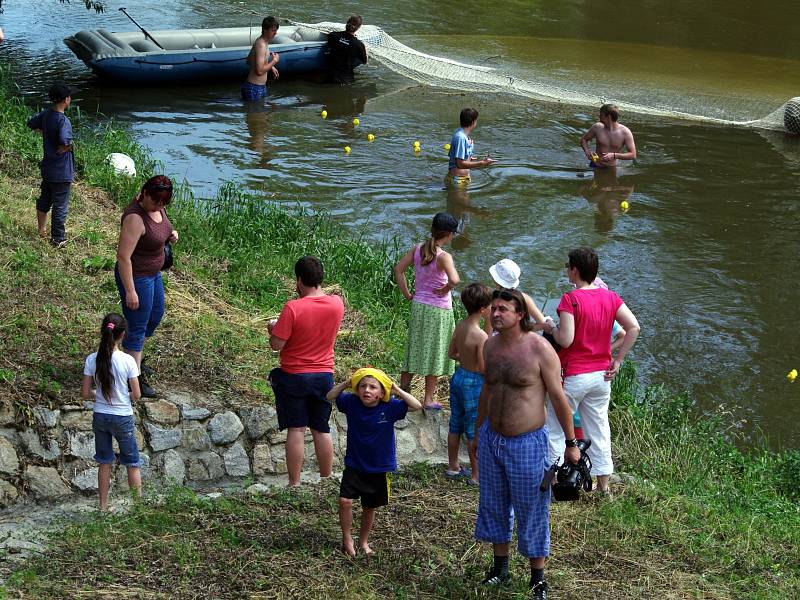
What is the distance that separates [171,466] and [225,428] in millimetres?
463

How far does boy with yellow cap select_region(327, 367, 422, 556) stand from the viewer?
562 cm

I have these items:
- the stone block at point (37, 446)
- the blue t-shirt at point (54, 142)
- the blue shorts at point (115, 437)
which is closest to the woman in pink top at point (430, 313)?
the blue shorts at point (115, 437)

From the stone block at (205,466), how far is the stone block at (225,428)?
111mm

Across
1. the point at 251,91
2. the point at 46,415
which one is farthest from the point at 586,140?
the point at 46,415

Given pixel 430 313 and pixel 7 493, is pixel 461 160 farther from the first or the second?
pixel 7 493

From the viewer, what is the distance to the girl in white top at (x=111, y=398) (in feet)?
20.5

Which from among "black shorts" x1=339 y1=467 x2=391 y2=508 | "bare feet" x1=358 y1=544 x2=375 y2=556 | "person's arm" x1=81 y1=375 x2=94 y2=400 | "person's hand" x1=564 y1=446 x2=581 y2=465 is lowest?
"bare feet" x1=358 y1=544 x2=375 y2=556

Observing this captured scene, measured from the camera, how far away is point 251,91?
1775cm

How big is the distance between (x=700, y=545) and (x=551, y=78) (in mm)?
14247

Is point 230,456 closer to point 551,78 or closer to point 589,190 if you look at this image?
point 589,190

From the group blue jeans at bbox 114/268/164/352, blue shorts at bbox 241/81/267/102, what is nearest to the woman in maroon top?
blue jeans at bbox 114/268/164/352

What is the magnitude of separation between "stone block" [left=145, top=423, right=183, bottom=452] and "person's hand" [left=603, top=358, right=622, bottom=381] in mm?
2951

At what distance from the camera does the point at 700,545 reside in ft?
21.1

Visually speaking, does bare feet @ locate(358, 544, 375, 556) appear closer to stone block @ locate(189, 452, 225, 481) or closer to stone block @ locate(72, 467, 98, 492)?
stone block @ locate(189, 452, 225, 481)
